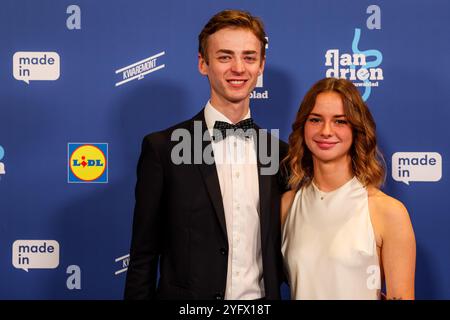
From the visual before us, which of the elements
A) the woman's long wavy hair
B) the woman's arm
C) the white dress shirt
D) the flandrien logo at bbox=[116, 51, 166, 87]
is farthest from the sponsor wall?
the woman's arm

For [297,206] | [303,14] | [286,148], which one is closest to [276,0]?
[303,14]

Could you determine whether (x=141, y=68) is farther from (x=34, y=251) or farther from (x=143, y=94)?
(x=34, y=251)

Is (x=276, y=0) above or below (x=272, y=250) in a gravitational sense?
above

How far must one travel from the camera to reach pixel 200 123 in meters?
2.05

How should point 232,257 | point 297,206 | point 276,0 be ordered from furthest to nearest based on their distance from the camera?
point 276,0, point 297,206, point 232,257

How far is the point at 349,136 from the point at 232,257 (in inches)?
23.4

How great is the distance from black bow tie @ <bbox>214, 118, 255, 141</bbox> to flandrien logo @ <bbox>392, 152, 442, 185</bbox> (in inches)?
34.8

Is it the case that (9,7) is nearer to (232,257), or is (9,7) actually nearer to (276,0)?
(276,0)

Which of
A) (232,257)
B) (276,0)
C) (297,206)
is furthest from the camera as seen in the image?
(276,0)

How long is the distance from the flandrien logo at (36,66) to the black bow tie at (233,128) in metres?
0.98

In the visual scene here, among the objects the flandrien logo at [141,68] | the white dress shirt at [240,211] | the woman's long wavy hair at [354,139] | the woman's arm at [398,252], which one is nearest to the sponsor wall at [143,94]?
the flandrien logo at [141,68]


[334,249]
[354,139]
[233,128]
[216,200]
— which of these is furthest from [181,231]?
[354,139]

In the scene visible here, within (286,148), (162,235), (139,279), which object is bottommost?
(139,279)

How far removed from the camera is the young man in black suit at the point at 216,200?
75.6 inches
